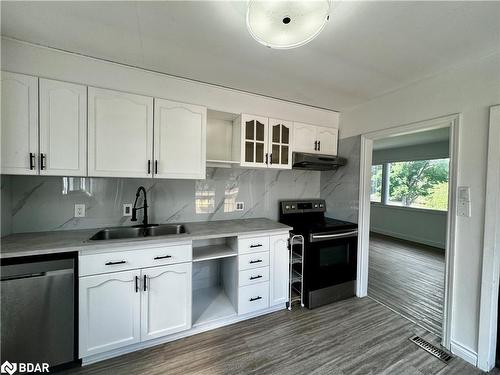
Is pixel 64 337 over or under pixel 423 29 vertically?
under

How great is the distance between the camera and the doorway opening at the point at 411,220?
1958 millimetres

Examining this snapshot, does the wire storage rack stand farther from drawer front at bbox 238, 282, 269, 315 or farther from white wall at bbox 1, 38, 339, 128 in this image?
white wall at bbox 1, 38, 339, 128

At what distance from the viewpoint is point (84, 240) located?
62.7 inches

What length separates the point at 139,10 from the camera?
3.96 ft

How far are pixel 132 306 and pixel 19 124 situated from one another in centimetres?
163

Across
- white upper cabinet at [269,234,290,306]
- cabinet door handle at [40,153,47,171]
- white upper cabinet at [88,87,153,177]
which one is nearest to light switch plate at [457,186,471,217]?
white upper cabinet at [269,234,290,306]

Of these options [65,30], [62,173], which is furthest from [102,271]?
[65,30]

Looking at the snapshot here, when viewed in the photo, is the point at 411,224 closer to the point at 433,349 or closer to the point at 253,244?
the point at 433,349

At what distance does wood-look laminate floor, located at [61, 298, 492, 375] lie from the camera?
1.54 meters

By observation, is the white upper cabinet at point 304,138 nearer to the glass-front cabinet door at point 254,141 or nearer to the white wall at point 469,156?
the glass-front cabinet door at point 254,141

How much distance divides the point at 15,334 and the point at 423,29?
11.0 feet

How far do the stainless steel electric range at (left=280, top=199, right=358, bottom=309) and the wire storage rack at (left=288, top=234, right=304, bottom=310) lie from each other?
0.05 meters

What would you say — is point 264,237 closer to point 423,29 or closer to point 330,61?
point 330,61

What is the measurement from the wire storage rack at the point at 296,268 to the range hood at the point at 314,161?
2.91 ft
